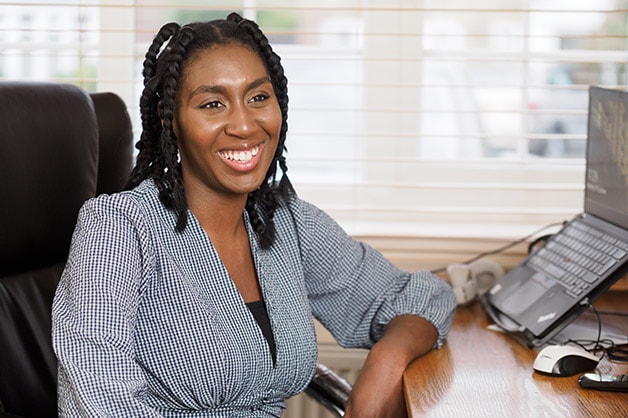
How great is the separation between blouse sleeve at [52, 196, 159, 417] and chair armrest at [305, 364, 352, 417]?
502mm

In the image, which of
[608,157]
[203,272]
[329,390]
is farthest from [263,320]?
[608,157]

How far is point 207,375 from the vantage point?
1618mm

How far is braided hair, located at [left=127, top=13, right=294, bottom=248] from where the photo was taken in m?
1.67

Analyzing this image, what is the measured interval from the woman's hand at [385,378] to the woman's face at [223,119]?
38 centimetres

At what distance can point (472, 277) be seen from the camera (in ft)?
7.41

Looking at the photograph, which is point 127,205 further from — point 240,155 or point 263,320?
point 263,320

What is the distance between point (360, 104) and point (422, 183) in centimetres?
25

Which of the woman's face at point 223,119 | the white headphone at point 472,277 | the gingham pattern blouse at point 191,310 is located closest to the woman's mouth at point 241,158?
the woman's face at point 223,119

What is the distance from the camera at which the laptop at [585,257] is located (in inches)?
73.5

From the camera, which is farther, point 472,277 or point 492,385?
point 472,277

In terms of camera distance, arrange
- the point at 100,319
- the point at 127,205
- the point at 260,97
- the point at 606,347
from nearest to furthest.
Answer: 1. the point at 100,319
2. the point at 127,205
3. the point at 260,97
4. the point at 606,347

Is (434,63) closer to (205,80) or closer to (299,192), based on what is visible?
(299,192)

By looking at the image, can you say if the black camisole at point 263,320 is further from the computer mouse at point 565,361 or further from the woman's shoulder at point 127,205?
the computer mouse at point 565,361

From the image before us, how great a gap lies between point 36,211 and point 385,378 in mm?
668
